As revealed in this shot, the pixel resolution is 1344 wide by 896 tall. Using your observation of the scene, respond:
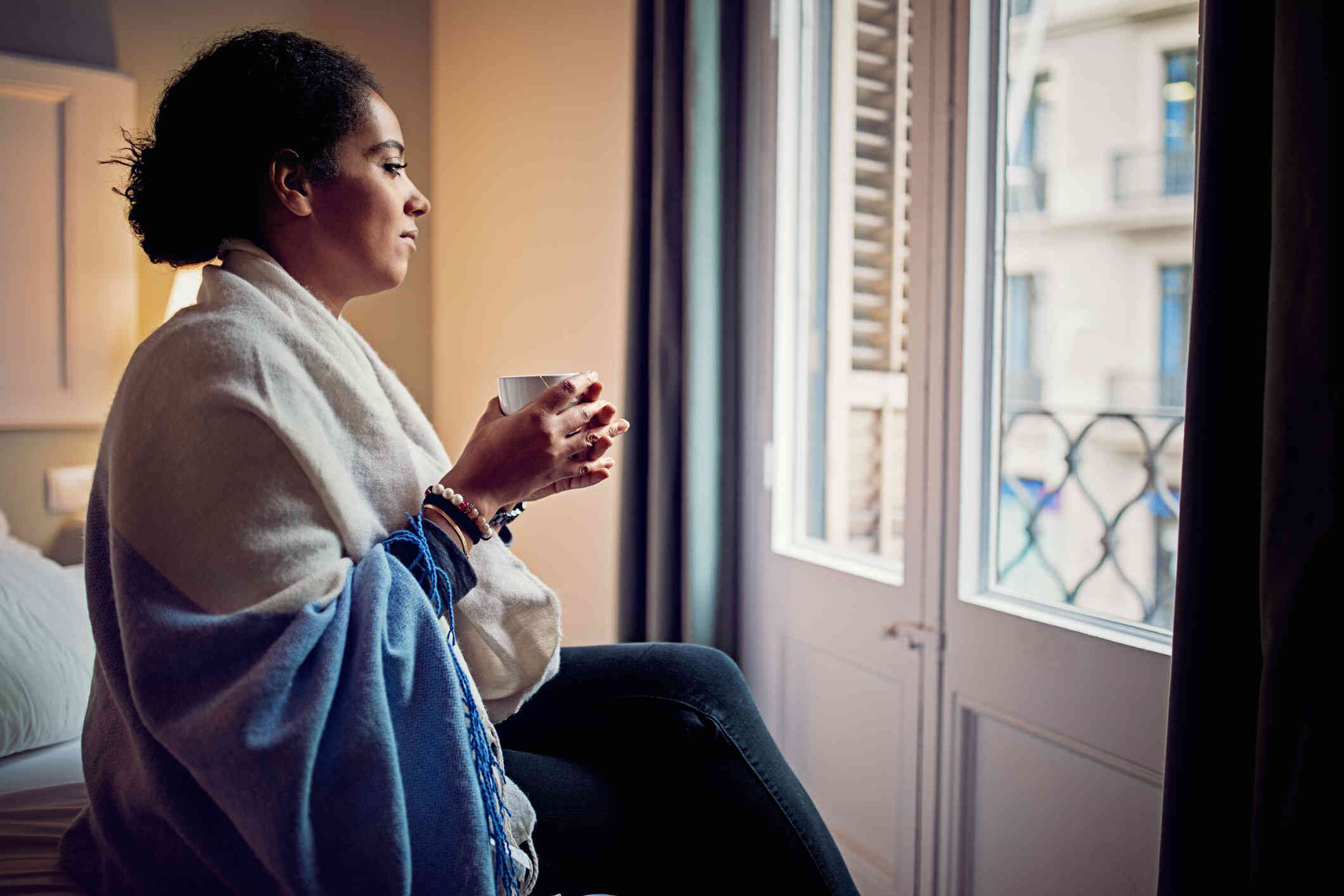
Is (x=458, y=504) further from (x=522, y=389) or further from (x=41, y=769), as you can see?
(x=41, y=769)

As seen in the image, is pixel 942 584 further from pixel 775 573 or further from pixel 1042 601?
pixel 775 573

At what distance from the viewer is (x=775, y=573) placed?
1.86m

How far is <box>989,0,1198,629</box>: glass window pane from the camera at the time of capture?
5594mm

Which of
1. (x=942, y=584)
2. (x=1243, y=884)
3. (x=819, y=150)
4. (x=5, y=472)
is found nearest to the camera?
(x=1243, y=884)

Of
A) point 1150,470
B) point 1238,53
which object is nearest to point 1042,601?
point 1238,53

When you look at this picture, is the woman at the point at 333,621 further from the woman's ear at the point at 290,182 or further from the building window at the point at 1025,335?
the building window at the point at 1025,335

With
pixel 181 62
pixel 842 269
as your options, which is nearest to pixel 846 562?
pixel 842 269

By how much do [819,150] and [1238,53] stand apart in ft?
3.76

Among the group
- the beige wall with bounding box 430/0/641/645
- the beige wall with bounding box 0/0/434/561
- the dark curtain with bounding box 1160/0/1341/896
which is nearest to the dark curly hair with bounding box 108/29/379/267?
the dark curtain with bounding box 1160/0/1341/896

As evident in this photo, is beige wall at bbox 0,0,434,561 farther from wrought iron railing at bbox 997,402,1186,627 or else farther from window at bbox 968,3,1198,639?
window at bbox 968,3,1198,639

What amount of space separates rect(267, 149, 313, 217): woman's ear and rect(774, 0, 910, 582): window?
0.97 m

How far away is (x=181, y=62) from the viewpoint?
244 cm

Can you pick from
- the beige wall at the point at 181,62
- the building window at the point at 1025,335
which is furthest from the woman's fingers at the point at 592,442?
the building window at the point at 1025,335

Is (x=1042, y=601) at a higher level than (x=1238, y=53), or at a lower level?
lower
